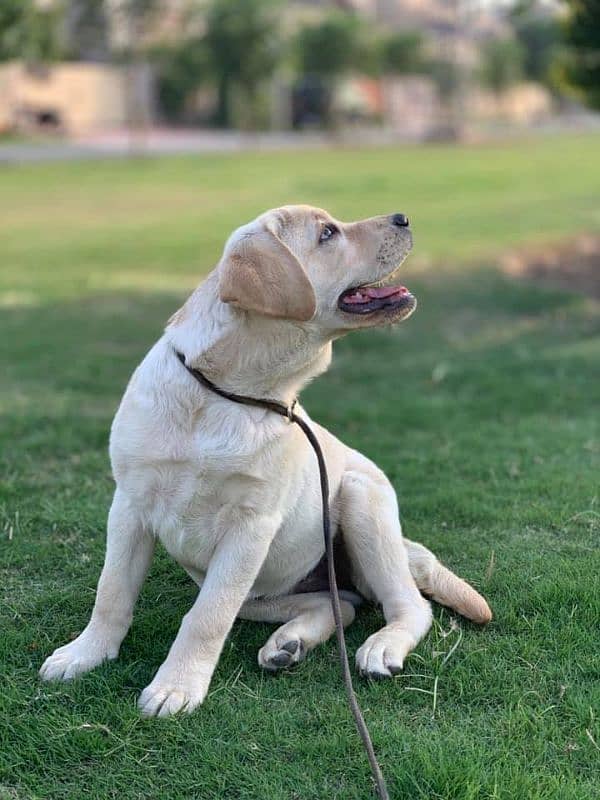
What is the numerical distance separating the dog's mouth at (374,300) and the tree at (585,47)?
30.6ft

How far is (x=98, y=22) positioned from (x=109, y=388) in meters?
35.0

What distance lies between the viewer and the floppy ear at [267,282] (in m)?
3.16

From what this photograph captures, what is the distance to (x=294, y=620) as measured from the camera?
3.57 metres

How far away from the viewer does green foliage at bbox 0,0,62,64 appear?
1923cm

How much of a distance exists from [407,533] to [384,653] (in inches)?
53.0

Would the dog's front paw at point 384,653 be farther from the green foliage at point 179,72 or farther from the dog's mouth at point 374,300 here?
the green foliage at point 179,72

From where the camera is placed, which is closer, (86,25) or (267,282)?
(267,282)

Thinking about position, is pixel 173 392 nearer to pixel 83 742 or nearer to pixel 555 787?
pixel 83 742

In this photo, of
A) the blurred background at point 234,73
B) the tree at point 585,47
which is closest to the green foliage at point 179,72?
the blurred background at point 234,73

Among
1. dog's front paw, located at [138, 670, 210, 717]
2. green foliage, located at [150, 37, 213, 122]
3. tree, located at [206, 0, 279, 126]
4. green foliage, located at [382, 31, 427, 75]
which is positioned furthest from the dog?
green foliage, located at [382, 31, 427, 75]

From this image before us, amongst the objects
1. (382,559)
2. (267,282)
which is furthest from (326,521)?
(267,282)

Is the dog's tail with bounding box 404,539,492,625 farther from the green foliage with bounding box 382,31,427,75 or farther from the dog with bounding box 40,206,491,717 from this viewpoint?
the green foliage with bounding box 382,31,427,75

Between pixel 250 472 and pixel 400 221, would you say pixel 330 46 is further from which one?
pixel 250 472

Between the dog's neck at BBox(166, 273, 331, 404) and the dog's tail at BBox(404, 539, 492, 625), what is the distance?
35.2 inches
